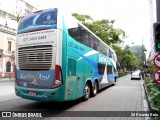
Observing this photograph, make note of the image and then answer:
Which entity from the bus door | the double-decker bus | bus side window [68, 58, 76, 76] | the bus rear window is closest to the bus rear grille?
the double-decker bus

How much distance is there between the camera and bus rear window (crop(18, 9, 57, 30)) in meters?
7.50

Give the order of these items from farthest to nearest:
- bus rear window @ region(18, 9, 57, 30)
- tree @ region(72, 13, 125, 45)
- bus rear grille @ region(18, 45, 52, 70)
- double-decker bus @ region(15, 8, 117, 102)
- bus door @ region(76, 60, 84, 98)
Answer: tree @ region(72, 13, 125, 45) < bus door @ region(76, 60, 84, 98) < bus rear window @ region(18, 9, 57, 30) < bus rear grille @ region(18, 45, 52, 70) < double-decker bus @ region(15, 8, 117, 102)

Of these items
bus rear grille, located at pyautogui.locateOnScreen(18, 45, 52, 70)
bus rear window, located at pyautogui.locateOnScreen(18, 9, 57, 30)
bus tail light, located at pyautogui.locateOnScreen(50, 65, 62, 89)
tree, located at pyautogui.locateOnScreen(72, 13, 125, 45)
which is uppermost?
tree, located at pyautogui.locateOnScreen(72, 13, 125, 45)

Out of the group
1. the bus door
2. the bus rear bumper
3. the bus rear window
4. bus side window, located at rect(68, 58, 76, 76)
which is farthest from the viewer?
the bus door

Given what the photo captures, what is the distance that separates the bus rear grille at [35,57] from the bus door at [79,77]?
5.32 ft

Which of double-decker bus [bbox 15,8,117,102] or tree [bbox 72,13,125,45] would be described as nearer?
double-decker bus [bbox 15,8,117,102]

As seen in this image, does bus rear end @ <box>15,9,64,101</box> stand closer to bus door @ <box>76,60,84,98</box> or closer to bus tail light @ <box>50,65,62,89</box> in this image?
bus tail light @ <box>50,65,62,89</box>

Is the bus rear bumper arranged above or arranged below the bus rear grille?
below

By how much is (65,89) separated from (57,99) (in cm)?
47

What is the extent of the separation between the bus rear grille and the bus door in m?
1.62

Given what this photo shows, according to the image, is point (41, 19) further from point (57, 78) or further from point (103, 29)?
point (103, 29)

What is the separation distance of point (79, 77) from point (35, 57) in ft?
7.24

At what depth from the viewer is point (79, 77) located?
341 inches

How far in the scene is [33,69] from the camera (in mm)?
7543
